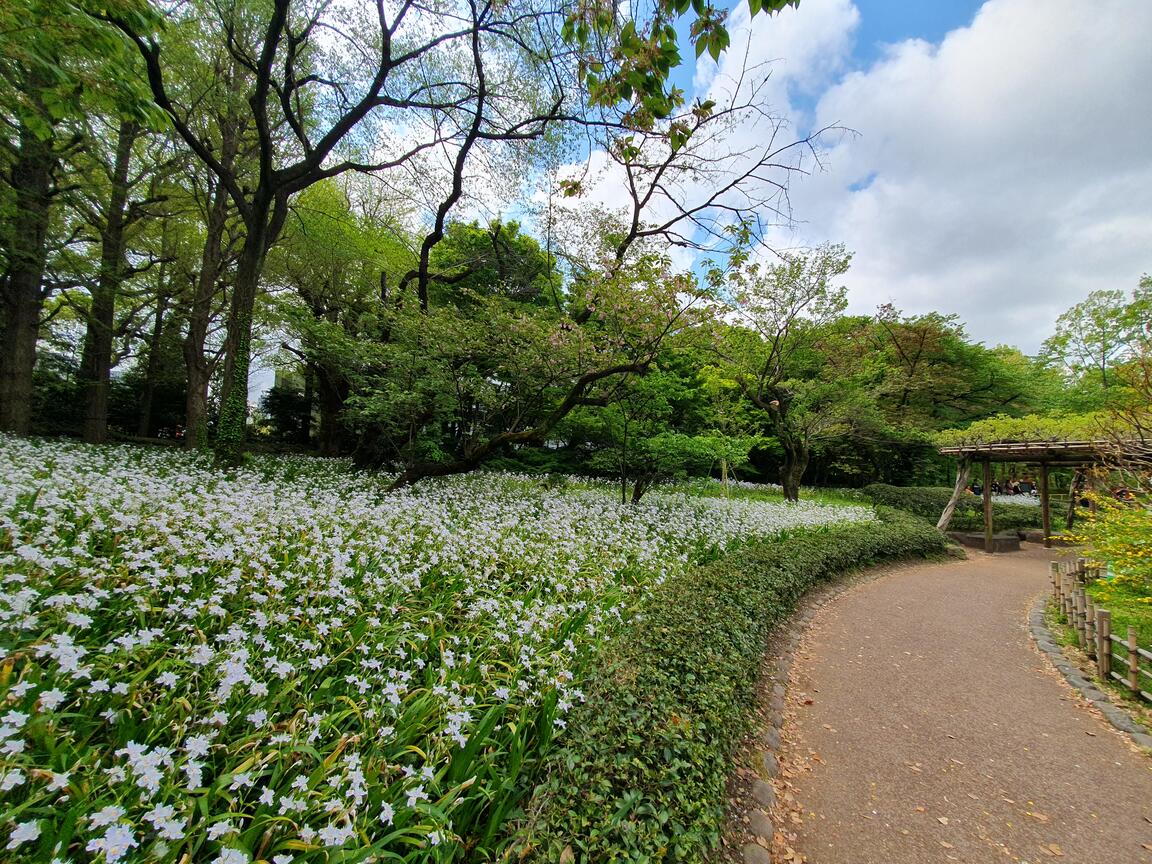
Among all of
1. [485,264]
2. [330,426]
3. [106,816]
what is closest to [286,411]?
[330,426]

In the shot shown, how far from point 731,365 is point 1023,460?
9.04 meters

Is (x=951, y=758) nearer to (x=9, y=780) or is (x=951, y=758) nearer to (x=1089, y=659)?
(x=1089, y=659)

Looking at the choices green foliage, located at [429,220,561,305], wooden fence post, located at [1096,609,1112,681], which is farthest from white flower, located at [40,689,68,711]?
green foliage, located at [429,220,561,305]

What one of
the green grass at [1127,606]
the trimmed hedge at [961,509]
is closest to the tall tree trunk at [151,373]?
the green grass at [1127,606]

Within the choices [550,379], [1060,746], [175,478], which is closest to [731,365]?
[550,379]

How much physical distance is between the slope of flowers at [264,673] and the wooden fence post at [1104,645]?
478cm

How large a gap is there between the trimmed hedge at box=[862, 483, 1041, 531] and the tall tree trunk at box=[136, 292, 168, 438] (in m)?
24.6

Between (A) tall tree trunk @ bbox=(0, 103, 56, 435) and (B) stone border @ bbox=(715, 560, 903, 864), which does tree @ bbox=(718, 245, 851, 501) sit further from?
(A) tall tree trunk @ bbox=(0, 103, 56, 435)

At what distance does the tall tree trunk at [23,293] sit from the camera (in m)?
7.77

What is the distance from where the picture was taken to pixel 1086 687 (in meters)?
4.53

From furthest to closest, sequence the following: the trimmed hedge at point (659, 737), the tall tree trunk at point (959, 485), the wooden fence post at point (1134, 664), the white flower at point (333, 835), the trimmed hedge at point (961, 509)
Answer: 1. the trimmed hedge at point (961, 509)
2. the tall tree trunk at point (959, 485)
3. the wooden fence post at point (1134, 664)
4. the trimmed hedge at point (659, 737)
5. the white flower at point (333, 835)

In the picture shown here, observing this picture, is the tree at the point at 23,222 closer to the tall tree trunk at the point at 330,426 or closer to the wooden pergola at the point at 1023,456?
the tall tree trunk at the point at 330,426

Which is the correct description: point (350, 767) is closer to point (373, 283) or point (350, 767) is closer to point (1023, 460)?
point (373, 283)

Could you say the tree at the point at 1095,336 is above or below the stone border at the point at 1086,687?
above
